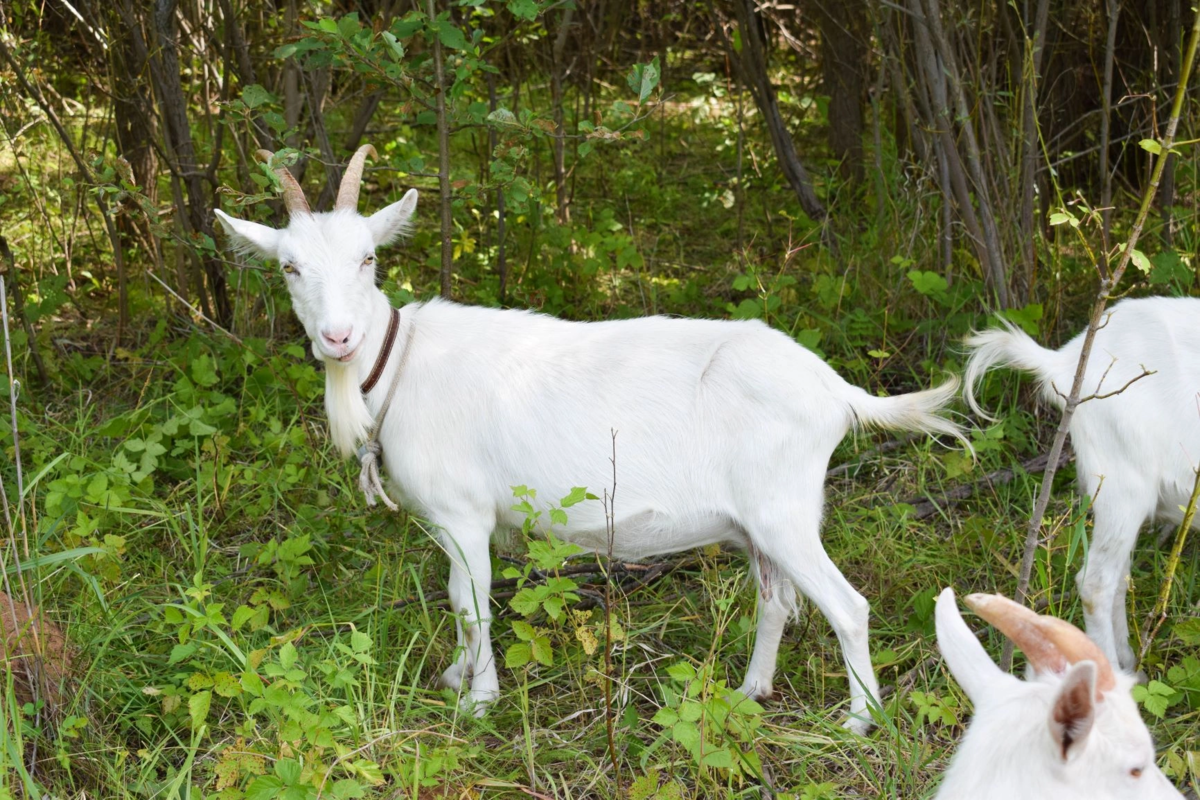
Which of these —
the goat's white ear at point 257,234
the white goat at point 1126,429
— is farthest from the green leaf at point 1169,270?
the goat's white ear at point 257,234

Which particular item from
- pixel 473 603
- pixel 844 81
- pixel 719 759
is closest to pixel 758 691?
pixel 719 759

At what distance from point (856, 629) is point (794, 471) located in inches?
18.1

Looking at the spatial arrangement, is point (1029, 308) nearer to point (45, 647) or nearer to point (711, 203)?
point (711, 203)

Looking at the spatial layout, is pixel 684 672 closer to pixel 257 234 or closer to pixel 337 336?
pixel 337 336

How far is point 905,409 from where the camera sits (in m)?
3.20

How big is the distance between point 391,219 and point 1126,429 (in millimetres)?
2232

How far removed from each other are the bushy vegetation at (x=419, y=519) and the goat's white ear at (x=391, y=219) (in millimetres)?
414

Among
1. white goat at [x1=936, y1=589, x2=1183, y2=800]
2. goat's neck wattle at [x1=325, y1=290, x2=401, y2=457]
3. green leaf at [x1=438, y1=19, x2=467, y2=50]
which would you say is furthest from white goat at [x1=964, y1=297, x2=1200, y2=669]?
green leaf at [x1=438, y1=19, x2=467, y2=50]

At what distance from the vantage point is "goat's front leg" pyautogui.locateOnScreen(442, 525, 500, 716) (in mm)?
3316

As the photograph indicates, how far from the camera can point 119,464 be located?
3926mm

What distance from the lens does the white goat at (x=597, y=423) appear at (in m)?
3.14

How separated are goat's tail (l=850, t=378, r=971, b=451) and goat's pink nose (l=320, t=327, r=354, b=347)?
1421 mm

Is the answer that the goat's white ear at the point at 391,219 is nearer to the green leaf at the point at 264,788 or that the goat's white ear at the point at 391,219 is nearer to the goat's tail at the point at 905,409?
the goat's tail at the point at 905,409

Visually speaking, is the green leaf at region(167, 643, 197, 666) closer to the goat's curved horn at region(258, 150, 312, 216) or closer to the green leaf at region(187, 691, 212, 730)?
the green leaf at region(187, 691, 212, 730)
